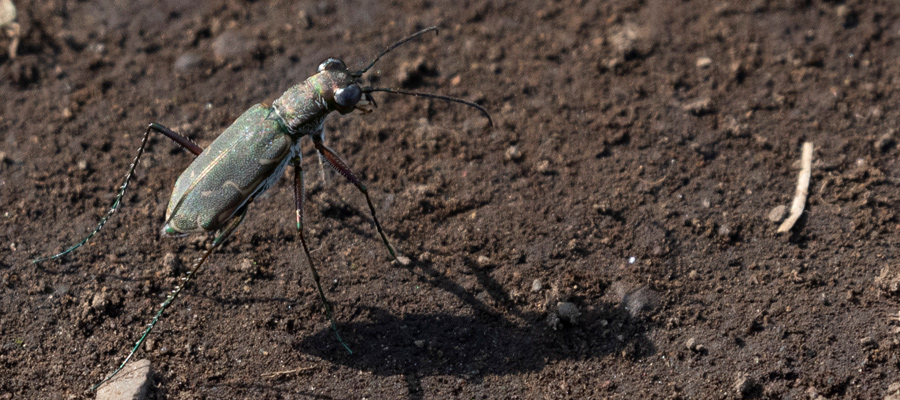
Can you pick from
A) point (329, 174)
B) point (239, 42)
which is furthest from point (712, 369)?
point (239, 42)

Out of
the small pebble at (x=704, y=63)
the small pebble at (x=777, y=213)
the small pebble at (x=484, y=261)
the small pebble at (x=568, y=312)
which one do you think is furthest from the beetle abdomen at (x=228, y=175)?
the small pebble at (x=704, y=63)

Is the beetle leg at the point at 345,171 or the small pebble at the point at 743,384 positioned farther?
the beetle leg at the point at 345,171

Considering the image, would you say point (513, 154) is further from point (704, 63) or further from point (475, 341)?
point (704, 63)

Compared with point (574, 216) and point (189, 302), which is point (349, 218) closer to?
point (189, 302)

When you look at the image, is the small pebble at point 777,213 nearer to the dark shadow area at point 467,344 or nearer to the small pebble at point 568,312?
the dark shadow area at point 467,344

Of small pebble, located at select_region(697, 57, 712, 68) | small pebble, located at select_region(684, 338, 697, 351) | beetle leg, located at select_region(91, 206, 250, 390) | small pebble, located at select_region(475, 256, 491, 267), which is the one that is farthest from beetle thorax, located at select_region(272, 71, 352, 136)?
small pebble, located at select_region(697, 57, 712, 68)

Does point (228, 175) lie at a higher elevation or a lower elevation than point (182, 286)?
higher

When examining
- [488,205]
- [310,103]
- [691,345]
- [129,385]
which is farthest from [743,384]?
[129,385]
